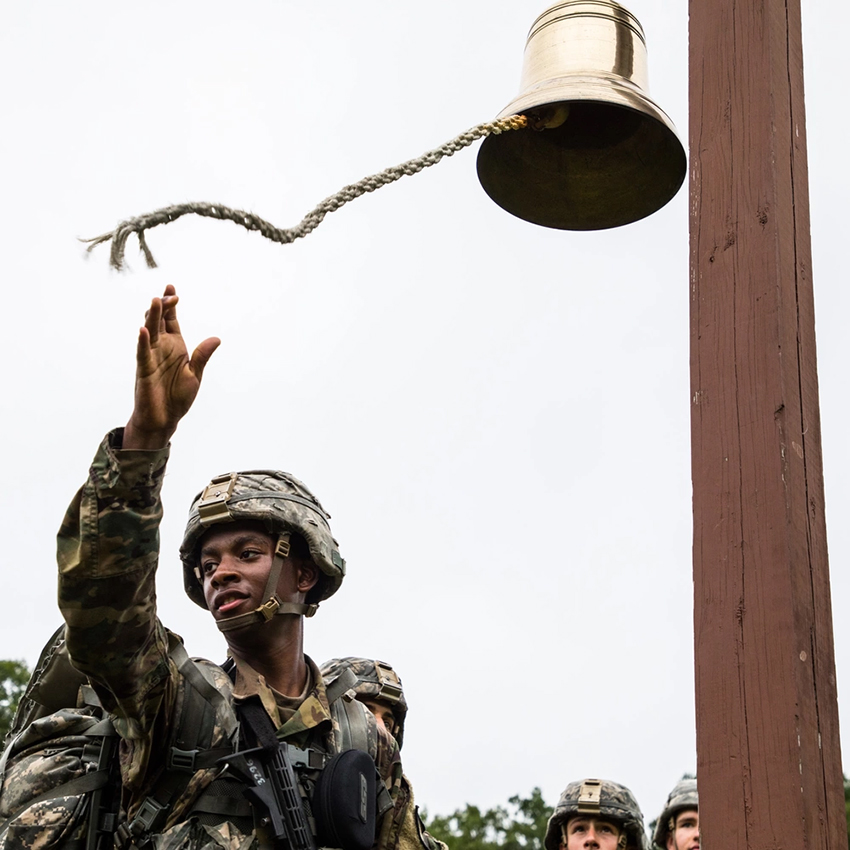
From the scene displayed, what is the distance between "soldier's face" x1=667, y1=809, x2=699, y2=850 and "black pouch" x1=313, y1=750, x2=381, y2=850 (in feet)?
13.8

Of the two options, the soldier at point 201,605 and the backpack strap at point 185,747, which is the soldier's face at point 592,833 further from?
the backpack strap at point 185,747

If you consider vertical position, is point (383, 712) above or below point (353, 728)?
above

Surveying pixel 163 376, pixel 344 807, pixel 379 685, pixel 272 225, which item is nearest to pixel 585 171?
pixel 272 225

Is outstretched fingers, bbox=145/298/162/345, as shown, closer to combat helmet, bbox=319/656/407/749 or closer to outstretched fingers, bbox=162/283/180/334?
outstretched fingers, bbox=162/283/180/334

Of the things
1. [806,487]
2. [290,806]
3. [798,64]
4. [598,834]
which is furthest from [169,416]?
[598,834]

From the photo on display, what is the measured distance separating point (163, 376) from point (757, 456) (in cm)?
153

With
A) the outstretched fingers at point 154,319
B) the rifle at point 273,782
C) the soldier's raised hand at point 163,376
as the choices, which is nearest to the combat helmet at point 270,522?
the rifle at point 273,782

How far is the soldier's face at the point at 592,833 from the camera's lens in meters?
8.06

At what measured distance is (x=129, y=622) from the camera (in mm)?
3717

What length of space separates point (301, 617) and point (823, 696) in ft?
7.43

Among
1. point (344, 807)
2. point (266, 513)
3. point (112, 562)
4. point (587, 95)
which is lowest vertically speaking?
point (344, 807)

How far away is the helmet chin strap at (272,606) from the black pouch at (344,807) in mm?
572

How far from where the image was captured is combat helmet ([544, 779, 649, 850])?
8078 millimetres

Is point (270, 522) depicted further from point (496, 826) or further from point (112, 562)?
point (496, 826)
